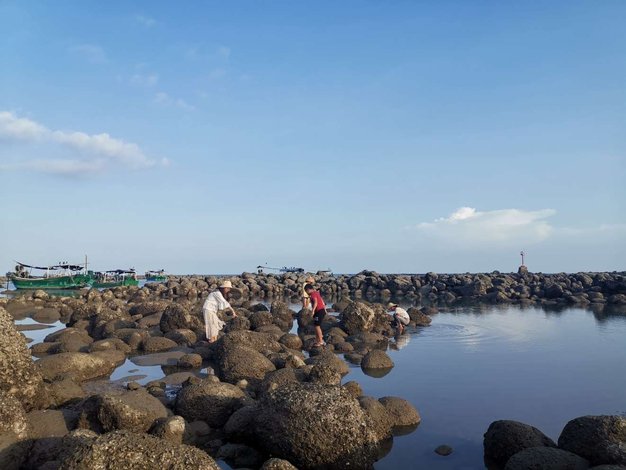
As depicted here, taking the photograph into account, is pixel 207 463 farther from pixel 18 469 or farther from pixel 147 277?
pixel 147 277

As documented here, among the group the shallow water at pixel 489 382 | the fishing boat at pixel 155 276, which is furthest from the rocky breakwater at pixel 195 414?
the fishing boat at pixel 155 276

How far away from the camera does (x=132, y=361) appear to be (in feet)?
43.3

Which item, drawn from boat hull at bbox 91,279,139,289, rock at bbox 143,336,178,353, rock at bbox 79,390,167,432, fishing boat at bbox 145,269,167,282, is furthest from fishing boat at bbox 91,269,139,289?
rock at bbox 79,390,167,432

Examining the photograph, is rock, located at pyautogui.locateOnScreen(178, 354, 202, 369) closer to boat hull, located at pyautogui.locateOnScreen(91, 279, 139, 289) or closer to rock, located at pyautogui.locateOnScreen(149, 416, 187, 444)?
rock, located at pyautogui.locateOnScreen(149, 416, 187, 444)

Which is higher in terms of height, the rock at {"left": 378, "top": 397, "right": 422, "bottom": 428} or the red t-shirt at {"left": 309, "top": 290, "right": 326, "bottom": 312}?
the red t-shirt at {"left": 309, "top": 290, "right": 326, "bottom": 312}

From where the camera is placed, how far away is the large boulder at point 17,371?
7434 millimetres

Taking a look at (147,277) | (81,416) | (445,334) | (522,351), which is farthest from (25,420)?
(147,277)

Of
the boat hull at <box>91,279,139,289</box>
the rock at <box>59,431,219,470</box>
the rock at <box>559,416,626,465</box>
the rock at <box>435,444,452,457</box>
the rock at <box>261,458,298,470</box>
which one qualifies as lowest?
the boat hull at <box>91,279,139,289</box>

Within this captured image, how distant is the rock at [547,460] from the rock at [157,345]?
11014 millimetres

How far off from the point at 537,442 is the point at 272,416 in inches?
141

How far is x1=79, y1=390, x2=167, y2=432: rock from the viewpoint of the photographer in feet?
21.8

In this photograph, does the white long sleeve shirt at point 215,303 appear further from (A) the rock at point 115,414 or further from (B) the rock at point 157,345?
(A) the rock at point 115,414

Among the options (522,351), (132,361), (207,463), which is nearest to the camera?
(207,463)

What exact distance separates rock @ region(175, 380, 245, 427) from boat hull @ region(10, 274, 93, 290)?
51625mm
